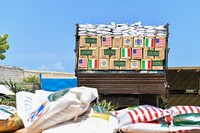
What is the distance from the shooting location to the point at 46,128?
2846mm

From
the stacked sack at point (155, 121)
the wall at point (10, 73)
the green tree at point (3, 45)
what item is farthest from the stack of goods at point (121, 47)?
the green tree at point (3, 45)

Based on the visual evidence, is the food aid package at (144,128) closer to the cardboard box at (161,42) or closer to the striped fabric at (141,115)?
the striped fabric at (141,115)

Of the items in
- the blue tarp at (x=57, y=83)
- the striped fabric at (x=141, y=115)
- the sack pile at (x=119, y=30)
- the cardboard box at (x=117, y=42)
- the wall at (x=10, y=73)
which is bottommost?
the wall at (x=10, y=73)

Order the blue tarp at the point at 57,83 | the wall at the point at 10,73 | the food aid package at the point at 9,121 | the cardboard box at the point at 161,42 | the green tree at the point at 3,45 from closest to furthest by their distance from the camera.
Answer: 1. the food aid package at the point at 9,121
2. the cardboard box at the point at 161,42
3. the blue tarp at the point at 57,83
4. the wall at the point at 10,73
5. the green tree at the point at 3,45

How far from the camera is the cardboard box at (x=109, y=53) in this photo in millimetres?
9148

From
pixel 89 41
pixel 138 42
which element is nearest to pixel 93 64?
pixel 89 41

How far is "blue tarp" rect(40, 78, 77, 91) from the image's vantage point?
9.21 m

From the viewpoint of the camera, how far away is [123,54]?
9.15 m

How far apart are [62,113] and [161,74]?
21.4 feet

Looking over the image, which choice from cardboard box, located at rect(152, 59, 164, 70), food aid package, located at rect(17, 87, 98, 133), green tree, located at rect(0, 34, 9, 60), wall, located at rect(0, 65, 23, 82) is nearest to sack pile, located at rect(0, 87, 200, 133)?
food aid package, located at rect(17, 87, 98, 133)

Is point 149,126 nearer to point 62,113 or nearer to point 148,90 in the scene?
point 62,113

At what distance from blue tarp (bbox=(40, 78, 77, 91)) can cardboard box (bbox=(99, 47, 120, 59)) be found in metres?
0.83

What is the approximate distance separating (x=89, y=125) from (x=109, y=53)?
638 cm

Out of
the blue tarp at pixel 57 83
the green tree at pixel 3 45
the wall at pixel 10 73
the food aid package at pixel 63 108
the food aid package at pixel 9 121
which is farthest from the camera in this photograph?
the green tree at pixel 3 45
